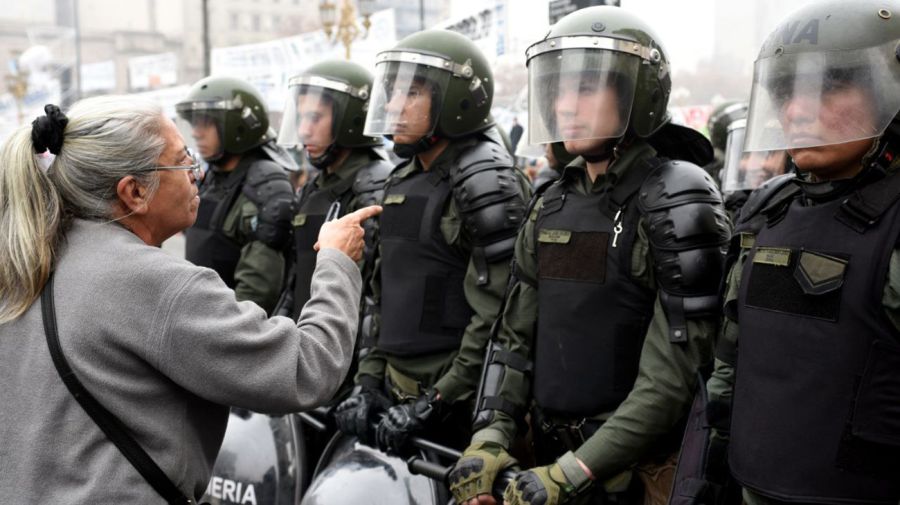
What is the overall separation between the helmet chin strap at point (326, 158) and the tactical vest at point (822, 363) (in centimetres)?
318

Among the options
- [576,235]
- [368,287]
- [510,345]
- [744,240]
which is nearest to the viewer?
[744,240]

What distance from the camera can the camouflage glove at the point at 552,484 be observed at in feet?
9.52

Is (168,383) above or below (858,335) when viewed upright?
below

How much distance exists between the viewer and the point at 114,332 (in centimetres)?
214

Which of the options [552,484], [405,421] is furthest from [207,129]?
[552,484]

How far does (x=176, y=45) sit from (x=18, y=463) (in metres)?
48.3

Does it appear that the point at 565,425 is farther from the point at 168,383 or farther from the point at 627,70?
the point at 168,383

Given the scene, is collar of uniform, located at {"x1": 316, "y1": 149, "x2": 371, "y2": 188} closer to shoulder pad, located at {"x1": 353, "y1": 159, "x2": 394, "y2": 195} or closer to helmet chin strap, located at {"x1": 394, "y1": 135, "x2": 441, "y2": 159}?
shoulder pad, located at {"x1": 353, "y1": 159, "x2": 394, "y2": 195}

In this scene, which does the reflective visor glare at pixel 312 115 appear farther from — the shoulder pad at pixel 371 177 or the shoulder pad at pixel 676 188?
the shoulder pad at pixel 676 188

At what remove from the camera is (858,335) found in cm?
224

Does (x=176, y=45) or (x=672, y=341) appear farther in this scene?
(x=176, y=45)

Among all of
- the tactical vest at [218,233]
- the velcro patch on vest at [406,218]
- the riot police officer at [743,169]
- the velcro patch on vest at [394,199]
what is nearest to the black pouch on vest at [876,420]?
the velcro patch on vest at [406,218]

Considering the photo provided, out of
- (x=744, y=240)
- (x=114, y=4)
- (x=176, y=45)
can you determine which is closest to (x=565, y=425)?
(x=744, y=240)

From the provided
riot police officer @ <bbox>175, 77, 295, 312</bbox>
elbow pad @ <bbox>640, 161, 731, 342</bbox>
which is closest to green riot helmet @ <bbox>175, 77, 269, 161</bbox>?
riot police officer @ <bbox>175, 77, 295, 312</bbox>
